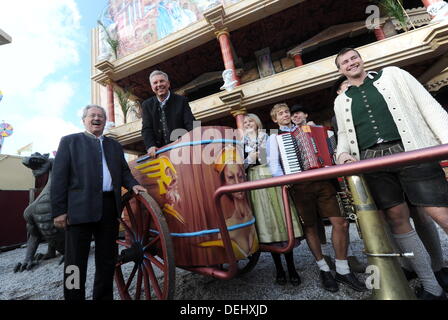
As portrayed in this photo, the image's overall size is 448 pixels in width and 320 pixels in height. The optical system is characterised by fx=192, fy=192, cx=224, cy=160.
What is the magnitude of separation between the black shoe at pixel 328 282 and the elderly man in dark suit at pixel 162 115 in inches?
69.3

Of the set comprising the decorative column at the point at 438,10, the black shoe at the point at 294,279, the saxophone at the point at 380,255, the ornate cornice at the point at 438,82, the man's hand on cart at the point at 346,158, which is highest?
the decorative column at the point at 438,10

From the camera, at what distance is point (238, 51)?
7.65 meters

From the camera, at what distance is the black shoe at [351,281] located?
1.43 metres

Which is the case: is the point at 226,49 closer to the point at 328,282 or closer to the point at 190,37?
the point at 190,37

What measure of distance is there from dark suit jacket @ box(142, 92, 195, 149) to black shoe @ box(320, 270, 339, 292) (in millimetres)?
1757

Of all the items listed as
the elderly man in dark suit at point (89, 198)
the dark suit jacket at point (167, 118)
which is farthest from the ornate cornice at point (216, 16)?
the elderly man in dark suit at point (89, 198)

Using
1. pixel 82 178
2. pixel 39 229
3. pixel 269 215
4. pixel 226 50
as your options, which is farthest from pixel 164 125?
pixel 226 50

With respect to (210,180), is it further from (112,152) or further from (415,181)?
(415,181)

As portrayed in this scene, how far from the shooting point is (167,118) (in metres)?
2.00

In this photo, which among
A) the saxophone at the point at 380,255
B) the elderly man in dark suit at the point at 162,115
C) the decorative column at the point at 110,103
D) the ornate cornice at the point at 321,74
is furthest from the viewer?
the decorative column at the point at 110,103

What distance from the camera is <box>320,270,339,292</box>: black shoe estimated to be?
147 cm

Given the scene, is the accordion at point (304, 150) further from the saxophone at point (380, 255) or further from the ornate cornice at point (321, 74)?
the ornate cornice at point (321, 74)

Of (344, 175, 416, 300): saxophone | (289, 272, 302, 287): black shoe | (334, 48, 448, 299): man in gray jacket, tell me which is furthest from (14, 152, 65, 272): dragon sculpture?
(334, 48, 448, 299): man in gray jacket

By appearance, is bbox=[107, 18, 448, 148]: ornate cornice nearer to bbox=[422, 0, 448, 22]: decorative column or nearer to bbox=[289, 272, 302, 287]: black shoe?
bbox=[422, 0, 448, 22]: decorative column
